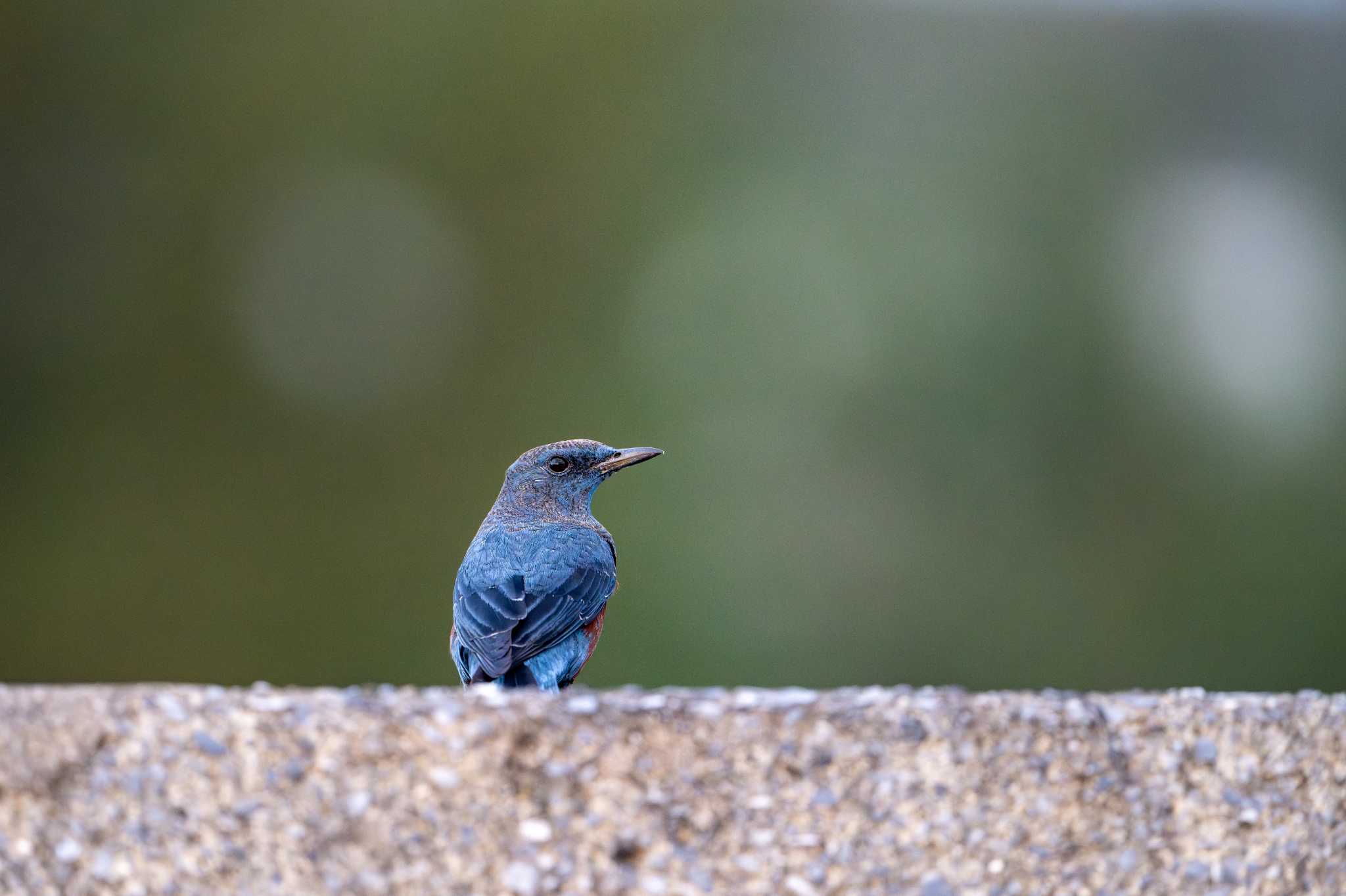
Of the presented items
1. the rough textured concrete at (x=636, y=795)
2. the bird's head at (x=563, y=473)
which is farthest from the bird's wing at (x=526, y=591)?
the rough textured concrete at (x=636, y=795)

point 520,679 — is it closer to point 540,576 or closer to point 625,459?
point 540,576

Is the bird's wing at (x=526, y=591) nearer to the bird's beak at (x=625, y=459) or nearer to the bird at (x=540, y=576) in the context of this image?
the bird at (x=540, y=576)

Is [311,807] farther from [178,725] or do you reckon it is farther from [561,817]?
[561,817]

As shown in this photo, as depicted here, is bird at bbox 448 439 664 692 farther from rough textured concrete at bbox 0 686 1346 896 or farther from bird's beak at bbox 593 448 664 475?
rough textured concrete at bbox 0 686 1346 896

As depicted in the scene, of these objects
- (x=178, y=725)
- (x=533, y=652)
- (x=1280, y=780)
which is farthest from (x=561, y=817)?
(x=533, y=652)

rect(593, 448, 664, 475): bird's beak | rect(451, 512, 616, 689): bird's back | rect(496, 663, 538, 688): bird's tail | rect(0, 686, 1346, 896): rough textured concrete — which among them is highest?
rect(593, 448, 664, 475): bird's beak

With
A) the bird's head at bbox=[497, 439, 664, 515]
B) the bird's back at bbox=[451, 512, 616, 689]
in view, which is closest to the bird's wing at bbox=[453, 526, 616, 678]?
the bird's back at bbox=[451, 512, 616, 689]

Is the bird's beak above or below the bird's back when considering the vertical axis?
above

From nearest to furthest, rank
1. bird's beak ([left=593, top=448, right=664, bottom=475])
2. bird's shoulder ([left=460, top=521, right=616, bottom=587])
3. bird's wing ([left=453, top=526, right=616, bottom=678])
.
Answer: bird's wing ([left=453, top=526, right=616, bottom=678]) → bird's shoulder ([left=460, top=521, right=616, bottom=587]) → bird's beak ([left=593, top=448, right=664, bottom=475])
